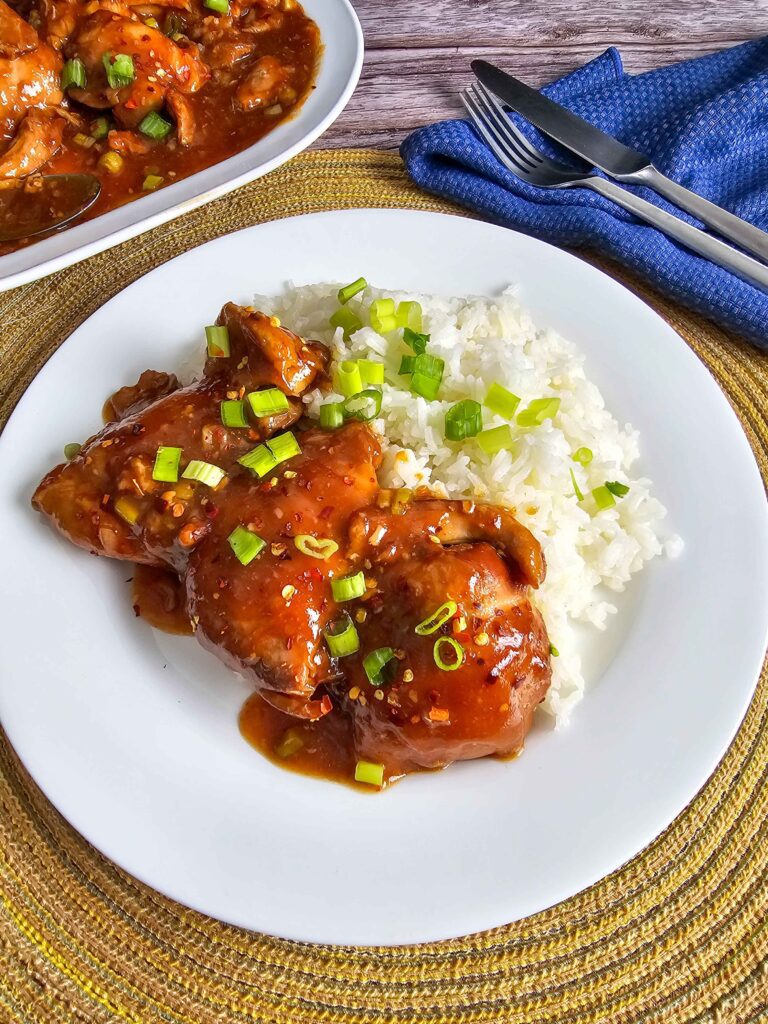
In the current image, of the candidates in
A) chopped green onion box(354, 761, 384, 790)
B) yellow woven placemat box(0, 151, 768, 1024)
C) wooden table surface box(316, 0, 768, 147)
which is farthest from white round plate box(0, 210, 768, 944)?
wooden table surface box(316, 0, 768, 147)

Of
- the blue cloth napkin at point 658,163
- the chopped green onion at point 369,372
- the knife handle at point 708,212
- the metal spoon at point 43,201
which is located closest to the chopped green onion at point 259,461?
the chopped green onion at point 369,372

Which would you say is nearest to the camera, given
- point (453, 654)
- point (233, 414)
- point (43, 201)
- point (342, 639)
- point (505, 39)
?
point (453, 654)

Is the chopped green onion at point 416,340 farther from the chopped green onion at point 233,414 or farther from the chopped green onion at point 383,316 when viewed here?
the chopped green onion at point 233,414

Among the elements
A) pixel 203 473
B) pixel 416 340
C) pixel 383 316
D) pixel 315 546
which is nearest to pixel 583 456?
pixel 416 340

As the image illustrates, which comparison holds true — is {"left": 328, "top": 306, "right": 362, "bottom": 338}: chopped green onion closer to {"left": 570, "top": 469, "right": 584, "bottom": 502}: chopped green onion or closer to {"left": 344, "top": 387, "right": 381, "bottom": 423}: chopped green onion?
{"left": 344, "top": 387, "right": 381, "bottom": 423}: chopped green onion

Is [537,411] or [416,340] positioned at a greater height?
[416,340]

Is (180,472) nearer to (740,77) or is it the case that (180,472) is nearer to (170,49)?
(170,49)

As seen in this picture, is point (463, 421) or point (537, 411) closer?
point (463, 421)

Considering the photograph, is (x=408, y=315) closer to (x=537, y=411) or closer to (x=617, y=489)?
(x=537, y=411)
